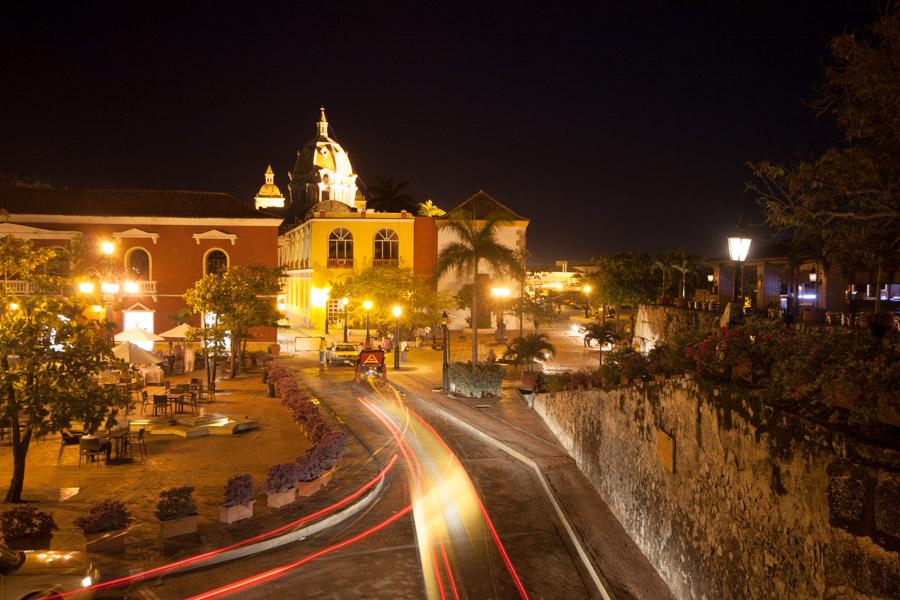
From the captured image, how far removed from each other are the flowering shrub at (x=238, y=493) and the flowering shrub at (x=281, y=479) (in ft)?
2.09

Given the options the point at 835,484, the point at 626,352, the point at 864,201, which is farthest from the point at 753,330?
the point at 626,352

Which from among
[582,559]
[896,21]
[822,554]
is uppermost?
[896,21]

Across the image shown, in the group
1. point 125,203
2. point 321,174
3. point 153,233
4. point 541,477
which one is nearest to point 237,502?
point 541,477

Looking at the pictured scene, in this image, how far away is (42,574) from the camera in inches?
275

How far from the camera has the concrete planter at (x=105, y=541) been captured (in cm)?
919

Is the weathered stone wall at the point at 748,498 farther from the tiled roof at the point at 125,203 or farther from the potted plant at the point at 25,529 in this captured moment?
the tiled roof at the point at 125,203

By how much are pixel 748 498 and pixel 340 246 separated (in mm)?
42987

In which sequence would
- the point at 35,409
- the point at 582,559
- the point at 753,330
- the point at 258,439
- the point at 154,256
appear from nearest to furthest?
the point at 753,330 → the point at 582,559 → the point at 35,409 → the point at 258,439 → the point at 154,256

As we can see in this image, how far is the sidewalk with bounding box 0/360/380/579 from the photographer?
30.9 ft

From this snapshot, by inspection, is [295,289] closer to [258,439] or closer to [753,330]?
[258,439]

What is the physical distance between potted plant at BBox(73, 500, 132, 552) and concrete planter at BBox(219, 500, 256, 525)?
1.33 metres

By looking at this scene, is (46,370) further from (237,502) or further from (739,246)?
(739,246)

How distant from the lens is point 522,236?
50.0 meters

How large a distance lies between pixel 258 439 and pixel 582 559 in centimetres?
970
